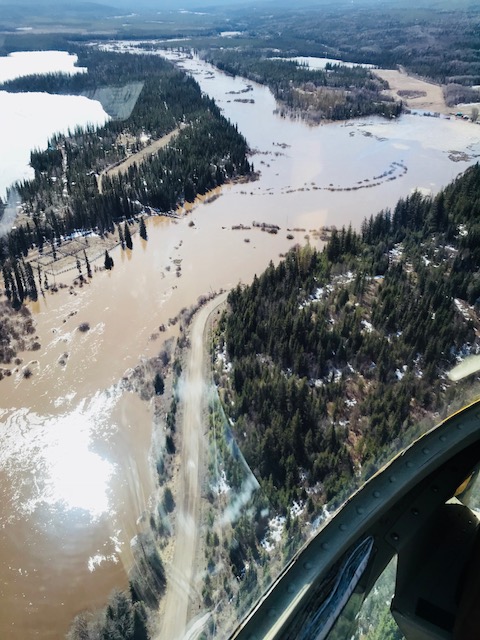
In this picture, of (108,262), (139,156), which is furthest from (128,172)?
(108,262)

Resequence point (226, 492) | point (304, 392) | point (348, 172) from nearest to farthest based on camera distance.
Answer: point (226, 492) → point (304, 392) → point (348, 172)

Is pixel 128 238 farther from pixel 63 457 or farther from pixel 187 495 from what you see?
pixel 187 495

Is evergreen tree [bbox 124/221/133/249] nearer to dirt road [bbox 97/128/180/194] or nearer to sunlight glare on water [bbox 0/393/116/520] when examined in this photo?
dirt road [bbox 97/128/180/194]

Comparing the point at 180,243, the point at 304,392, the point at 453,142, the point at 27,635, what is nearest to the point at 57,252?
the point at 180,243

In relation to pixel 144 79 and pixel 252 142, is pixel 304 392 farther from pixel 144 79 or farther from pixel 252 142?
pixel 144 79

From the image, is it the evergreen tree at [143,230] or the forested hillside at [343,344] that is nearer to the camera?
the forested hillside at [343,344]

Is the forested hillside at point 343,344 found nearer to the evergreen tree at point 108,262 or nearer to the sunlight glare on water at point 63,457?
the sunlight glare on water at point 63,457

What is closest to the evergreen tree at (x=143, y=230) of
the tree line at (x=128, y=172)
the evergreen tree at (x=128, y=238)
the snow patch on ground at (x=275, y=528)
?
the tree line at (x=128, y=172)
